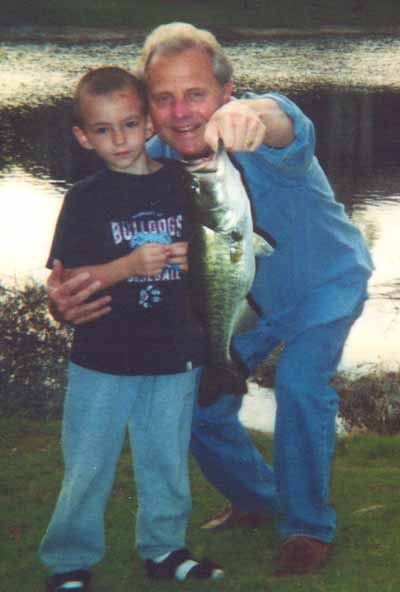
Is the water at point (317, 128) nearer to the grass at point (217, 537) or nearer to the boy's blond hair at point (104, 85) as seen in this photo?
the grass at point (217, 537)

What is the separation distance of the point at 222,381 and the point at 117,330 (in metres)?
0.45

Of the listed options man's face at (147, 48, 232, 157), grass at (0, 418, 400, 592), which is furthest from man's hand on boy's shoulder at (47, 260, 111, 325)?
grass at (0, 418, 400, 592)

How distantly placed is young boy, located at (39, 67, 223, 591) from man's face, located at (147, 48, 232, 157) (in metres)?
0.19

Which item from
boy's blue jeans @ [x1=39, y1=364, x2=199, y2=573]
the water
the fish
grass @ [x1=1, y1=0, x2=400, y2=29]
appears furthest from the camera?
grass @ [x1=1, y1=0, x2=400, y2=29]

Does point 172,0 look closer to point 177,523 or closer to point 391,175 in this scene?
point 391,175

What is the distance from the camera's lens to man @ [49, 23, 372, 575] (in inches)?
165

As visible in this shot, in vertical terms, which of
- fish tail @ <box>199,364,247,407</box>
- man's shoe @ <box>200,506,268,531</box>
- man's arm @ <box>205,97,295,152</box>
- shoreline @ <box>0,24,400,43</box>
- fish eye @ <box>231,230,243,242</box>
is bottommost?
shoreline @ <box>0,24,400,43</box>

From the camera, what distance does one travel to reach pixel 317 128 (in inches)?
1006

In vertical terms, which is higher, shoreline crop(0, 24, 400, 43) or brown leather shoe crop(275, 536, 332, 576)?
brown leather shoe crop(275, 536, 332, 576)

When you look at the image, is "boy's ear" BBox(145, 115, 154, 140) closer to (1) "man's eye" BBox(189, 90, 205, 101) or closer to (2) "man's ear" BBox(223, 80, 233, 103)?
(1) "man's eye" BBox(189, 90, 205, 101)

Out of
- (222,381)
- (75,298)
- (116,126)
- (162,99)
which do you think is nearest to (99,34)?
(162,99)

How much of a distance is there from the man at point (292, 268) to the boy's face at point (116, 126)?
280 mm

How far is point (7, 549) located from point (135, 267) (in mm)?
1592

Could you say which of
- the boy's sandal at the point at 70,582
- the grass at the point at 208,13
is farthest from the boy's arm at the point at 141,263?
the grass at the point at 208,13
